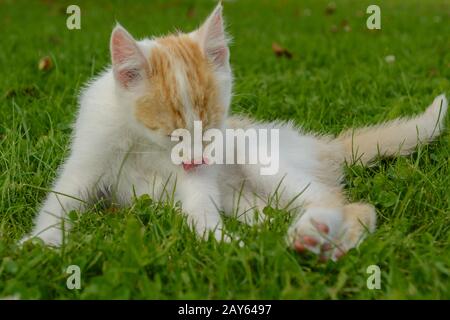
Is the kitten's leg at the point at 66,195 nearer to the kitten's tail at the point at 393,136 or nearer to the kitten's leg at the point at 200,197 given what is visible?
the kitten's leg at the point at 200,197

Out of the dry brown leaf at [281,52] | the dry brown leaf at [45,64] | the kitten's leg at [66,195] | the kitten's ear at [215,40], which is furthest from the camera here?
the dry brown leaf at [281,52]

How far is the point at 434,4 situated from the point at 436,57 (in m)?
6.22

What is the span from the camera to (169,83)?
2.62 meters

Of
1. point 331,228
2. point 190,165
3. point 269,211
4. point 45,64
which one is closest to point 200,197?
point 190,165

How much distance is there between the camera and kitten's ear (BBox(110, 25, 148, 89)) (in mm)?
2572

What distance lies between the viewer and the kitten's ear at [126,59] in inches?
101

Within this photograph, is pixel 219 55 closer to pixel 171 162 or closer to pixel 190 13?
pixel 171 162

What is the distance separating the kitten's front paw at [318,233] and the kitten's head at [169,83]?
60 cm

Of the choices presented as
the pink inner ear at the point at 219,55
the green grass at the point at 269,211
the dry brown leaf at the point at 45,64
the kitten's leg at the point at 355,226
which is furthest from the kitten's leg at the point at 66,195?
the dry brown leaf at the point at 45,64

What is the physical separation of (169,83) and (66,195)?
26.5 inches

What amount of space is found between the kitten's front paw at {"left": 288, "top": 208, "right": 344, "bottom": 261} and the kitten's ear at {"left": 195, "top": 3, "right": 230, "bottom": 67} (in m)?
0.87

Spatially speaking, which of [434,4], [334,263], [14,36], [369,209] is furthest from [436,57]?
[434,4]

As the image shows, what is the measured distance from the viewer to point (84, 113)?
2.94m
